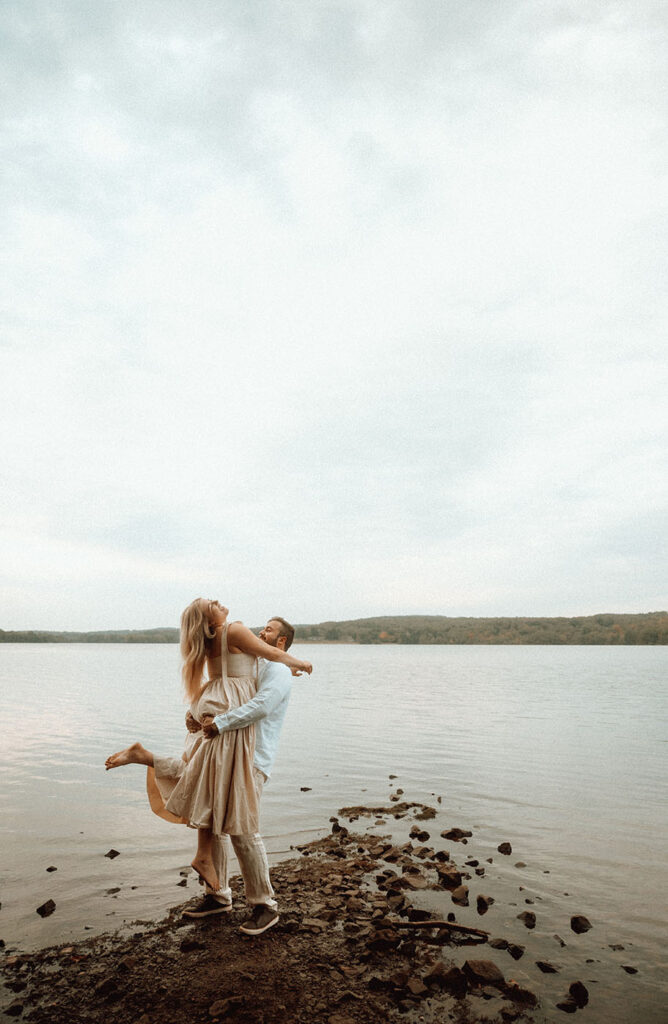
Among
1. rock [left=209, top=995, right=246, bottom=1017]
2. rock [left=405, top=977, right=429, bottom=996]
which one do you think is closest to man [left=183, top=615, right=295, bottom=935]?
rock [left=209, top=995, right=246, bottom=1017]

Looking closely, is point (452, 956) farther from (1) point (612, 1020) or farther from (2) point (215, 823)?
(2) point (215, 823)

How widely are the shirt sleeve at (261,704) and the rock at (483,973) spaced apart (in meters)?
2.71

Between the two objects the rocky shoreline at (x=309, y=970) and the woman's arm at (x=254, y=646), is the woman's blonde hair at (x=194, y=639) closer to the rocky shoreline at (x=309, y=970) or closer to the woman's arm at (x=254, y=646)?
the woman's arm at (x=254, y=646)

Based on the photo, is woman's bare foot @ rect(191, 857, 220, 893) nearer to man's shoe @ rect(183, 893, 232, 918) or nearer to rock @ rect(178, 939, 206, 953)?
man's shoe @ rect(183, 893, 232, 918)

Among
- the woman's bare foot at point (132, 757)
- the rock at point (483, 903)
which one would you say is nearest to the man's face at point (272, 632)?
the woman's bare foot at point (132, 757)

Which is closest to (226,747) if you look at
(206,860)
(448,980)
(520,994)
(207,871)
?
(206,860)

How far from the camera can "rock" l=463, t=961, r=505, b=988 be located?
5.56 meters

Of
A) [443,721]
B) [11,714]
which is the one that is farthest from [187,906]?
[11,714]

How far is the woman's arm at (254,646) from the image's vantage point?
6156 mm

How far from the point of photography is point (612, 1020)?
5285mm

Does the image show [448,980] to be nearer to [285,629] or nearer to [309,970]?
[309,970]

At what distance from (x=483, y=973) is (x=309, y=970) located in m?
1.46

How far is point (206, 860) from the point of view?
6465 mm

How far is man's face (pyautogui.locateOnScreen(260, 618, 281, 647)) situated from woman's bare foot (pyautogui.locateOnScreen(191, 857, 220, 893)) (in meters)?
2.15
